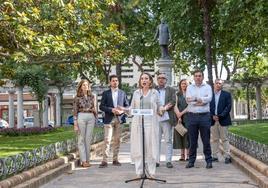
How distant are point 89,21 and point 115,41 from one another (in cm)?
120

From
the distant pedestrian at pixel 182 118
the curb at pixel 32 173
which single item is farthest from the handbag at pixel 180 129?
the curb at pixel 32 173

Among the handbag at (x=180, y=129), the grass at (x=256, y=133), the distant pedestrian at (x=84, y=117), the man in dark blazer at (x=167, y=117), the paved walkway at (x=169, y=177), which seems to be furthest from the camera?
the grass at (x=256, y=133)

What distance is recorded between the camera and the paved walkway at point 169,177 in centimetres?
929

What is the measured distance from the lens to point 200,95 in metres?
11.4

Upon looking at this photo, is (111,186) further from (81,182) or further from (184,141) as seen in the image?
(184,141)

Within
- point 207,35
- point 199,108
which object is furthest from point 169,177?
point 207,35

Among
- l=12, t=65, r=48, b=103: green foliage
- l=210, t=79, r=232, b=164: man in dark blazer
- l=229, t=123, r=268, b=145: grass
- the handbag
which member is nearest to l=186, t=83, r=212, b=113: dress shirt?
l=210, t=79, r=232, b=164: man in dark blazer

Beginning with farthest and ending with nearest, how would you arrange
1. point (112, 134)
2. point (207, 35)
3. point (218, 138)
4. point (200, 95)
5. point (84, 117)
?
point (207, 35) → point (218, 138) → point (112, 134) → point (84, 117) → point (200, 95)

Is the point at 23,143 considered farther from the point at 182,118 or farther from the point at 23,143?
Result: the point at 182,118

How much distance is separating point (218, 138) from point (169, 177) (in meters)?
3.16

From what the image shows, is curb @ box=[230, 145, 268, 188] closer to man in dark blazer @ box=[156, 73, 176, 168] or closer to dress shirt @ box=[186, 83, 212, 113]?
dress shirt @ box=[186, 83, 212, 113]

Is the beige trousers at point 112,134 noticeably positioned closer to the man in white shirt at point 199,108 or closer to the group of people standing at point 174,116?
the group of people standing at point 174,116

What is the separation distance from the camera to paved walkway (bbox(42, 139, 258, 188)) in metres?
9.29

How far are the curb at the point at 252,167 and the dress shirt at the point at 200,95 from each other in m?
1.38
